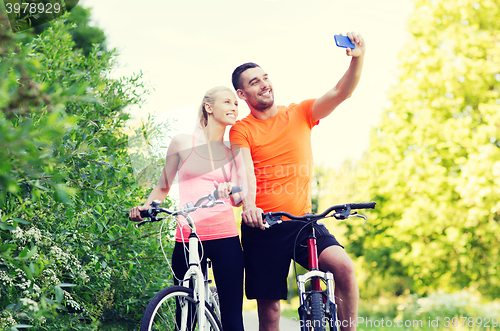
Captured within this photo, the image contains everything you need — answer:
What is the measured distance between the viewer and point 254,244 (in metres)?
3.11

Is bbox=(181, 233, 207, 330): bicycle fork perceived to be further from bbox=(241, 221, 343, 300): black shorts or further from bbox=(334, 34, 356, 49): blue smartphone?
bbox=(334, 34, 356, 49): blue smartphone

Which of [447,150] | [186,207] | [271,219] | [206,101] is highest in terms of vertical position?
[206,101]

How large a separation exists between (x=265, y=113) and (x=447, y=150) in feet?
31.2

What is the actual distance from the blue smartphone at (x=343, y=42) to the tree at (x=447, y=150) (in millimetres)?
8534

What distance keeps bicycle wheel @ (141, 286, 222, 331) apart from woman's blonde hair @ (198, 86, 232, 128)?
115cm

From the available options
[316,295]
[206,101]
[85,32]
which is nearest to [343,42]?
[206,101]

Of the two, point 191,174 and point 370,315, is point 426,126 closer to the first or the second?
point 370,315

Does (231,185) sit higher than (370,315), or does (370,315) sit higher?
(231,185)

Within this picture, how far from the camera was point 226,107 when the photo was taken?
3.05 metres

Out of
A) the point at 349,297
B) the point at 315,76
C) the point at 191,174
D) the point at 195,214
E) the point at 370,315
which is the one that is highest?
the point at 315,76

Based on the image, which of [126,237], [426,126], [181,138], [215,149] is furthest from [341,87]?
[426,126]

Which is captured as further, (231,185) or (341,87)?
(341,87)

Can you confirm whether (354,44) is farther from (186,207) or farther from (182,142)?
(186,207)

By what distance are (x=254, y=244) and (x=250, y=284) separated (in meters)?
0.28
